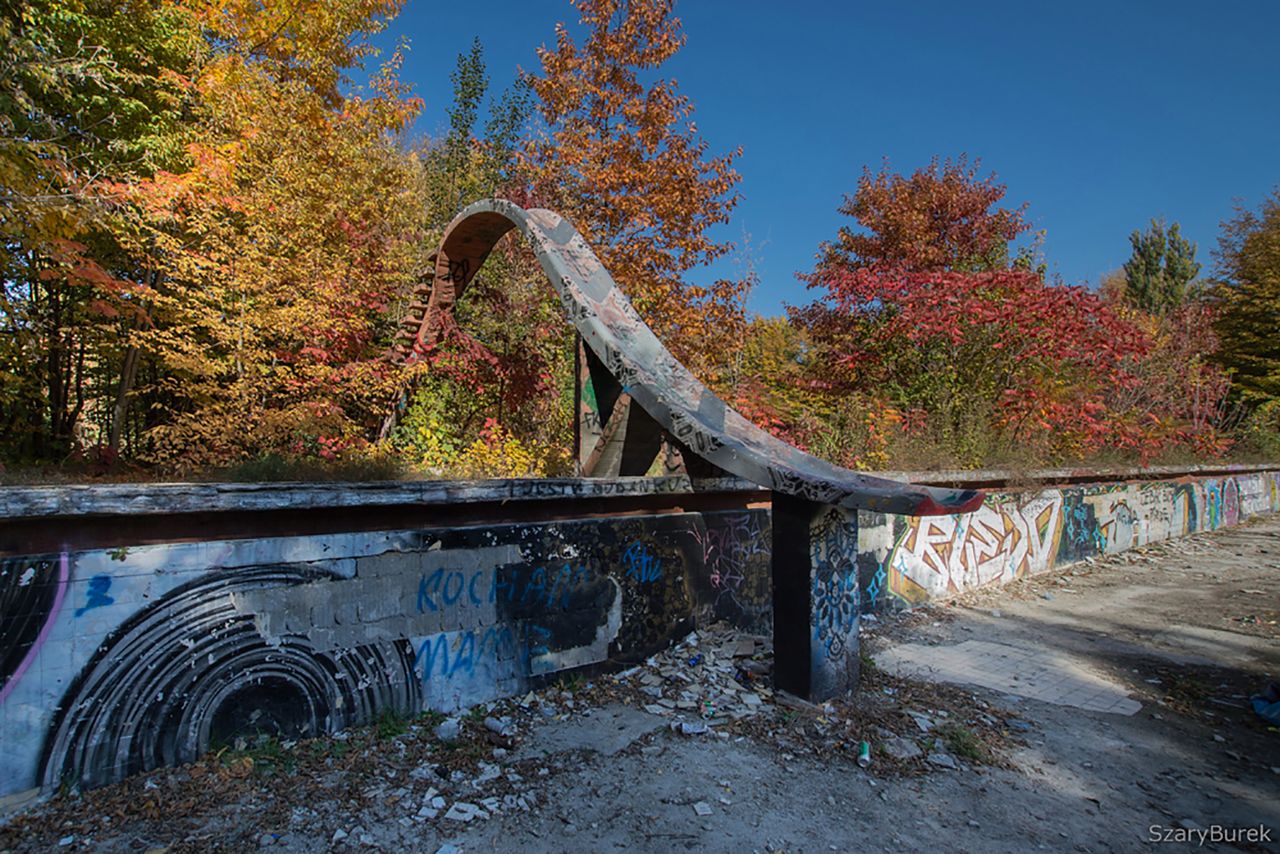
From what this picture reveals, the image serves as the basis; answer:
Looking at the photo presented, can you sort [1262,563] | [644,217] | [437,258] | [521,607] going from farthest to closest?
[1262,563]
[644,217]
[437,258]
[521,607]

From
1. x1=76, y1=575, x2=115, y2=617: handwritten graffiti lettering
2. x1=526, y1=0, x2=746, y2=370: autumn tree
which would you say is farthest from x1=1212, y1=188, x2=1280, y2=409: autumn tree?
x1=76, y1=575, x2=115, y2=617: handwritten graffiti lettering

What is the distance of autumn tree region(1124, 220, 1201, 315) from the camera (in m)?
35.4

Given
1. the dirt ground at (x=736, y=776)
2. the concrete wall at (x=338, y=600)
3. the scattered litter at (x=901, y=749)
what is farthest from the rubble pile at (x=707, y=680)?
the scattered litter at (x=901, y=749)

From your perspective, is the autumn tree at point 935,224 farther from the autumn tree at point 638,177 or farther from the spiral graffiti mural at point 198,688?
the spiral graffiti mural at point 198,688

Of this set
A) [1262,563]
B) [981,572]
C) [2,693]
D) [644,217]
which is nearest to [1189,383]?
[1262,563]

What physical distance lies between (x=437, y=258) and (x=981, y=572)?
8271mm

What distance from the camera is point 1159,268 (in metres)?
37.2

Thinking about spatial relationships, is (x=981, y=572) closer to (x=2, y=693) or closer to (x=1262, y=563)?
(x=1262, y=563)

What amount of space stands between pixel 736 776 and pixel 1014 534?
7312 mm

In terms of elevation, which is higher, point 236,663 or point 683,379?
point 683,379

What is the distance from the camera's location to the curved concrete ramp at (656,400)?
4098 mm

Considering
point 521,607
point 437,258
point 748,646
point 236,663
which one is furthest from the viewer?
point 437,258

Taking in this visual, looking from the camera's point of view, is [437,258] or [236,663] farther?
[437,258]

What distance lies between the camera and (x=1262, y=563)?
36.0ft
